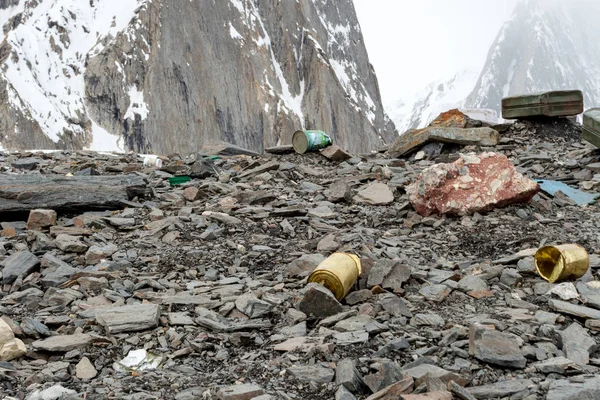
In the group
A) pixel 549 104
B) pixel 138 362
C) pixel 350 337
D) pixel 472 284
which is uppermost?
pixel 549 104

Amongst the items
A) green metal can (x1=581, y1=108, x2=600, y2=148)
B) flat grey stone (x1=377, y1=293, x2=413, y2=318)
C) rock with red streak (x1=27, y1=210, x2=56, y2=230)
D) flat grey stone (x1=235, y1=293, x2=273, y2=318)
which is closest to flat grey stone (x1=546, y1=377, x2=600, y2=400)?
flat grey stone (x1=377, y1=293, x2=413, y2=318)

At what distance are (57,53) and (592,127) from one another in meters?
66.7

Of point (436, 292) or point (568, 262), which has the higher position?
point (568, 262)

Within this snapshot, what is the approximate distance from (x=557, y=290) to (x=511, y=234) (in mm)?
1904

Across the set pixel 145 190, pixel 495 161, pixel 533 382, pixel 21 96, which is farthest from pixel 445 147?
pixel 21 96

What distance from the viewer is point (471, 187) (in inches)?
291

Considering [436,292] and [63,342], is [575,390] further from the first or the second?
[63,342]

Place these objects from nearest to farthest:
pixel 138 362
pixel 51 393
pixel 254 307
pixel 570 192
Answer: pixel 51 393
pixel 138 362
pixel 254 307
pixel 570 192

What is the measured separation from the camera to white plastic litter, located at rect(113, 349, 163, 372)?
375 centimetres

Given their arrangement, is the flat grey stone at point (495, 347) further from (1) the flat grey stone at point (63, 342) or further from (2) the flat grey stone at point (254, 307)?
(1) the flat grey stone at point (63, 342)

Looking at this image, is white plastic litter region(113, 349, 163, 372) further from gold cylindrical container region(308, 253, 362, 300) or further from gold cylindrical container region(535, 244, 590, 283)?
gold cylindrical container region(535, 244, 590, 283)

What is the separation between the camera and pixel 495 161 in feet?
24.7

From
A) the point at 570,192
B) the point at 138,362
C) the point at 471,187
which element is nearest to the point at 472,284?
the point at 471,187

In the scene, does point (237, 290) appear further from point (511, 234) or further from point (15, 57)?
point (15, 57)
